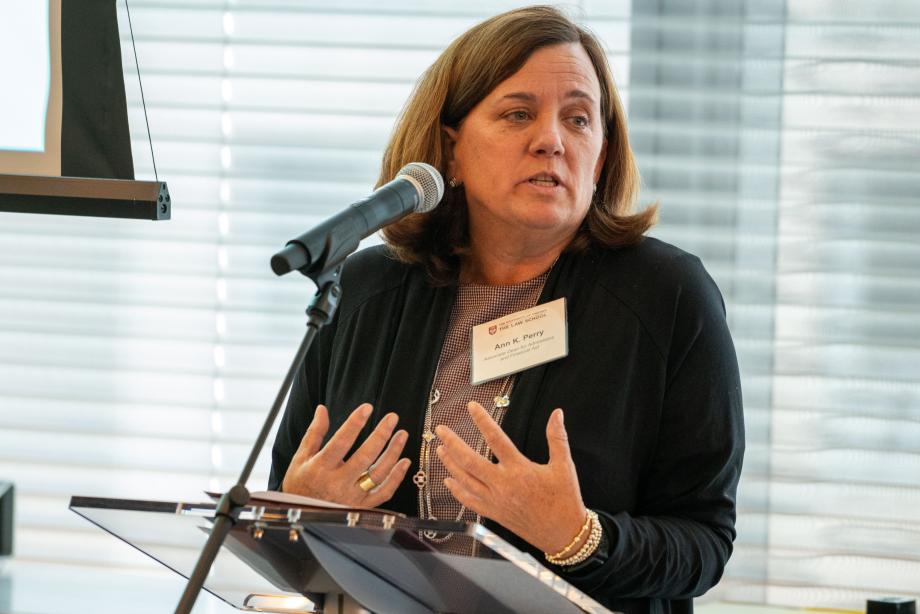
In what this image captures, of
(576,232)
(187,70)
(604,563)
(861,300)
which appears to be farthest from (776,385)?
(187,70)

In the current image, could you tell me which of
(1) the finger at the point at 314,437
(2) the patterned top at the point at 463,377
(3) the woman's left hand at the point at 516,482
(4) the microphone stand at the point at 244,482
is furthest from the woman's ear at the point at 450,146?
(4) the microphone stand at the point at 244,482

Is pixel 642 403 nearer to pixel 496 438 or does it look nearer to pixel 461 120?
pixel 496 438

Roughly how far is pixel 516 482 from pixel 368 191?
5.55 feet

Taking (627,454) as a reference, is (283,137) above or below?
above

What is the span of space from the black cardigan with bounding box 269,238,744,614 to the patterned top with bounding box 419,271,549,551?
0.10 ft

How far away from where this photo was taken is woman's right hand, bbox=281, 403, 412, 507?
1536mm

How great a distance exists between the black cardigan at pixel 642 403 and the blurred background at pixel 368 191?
0.90 m

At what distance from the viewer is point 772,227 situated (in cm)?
272

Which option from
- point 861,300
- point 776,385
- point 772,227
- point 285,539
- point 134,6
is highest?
point 134,6

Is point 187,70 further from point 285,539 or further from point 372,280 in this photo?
point 285,539

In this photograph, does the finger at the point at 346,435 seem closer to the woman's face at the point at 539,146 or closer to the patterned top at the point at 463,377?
the patterned top at the point at 463,377

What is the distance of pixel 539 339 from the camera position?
1.85 m

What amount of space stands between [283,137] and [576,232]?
1.24 metres

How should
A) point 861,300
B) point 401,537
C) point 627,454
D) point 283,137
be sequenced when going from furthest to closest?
point 283,137 → point 861,300 → point 627,454 → point 401,537
